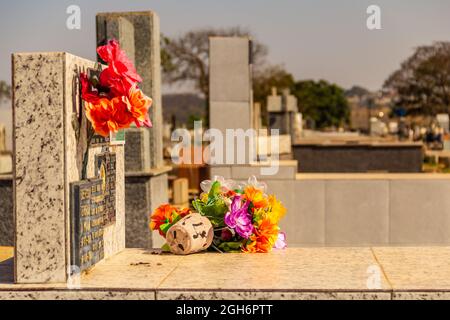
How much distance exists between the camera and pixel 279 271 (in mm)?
4926

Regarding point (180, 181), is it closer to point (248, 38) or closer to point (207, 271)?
point (248, 38)

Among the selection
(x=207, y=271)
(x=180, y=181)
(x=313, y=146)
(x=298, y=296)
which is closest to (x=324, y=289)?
(x=298, y=296)

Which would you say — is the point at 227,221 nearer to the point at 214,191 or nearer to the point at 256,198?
the point at 256,198

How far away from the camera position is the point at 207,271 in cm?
496

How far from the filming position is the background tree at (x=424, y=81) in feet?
263

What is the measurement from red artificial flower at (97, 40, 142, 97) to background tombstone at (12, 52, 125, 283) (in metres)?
0.32

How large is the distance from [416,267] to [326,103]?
475 feet

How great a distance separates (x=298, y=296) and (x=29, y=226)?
146cm

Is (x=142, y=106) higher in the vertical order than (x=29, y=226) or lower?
higher

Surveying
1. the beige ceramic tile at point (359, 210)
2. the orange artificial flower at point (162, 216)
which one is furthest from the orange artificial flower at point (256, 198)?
the beige ceramic tile at point (359, 210)

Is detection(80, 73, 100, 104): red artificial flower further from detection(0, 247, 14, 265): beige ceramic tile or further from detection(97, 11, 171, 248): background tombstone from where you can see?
detection(97, 11, 171, 248): background tombstone

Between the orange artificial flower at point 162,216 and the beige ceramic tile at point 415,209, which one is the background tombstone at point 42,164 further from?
the beige ceramic tile at point 415,209

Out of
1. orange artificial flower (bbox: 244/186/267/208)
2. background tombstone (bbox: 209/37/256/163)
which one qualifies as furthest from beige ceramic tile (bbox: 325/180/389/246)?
orange artificial flower (bbox: 244/186/267/208)

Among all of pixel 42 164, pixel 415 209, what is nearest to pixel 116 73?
pixel 42 164
